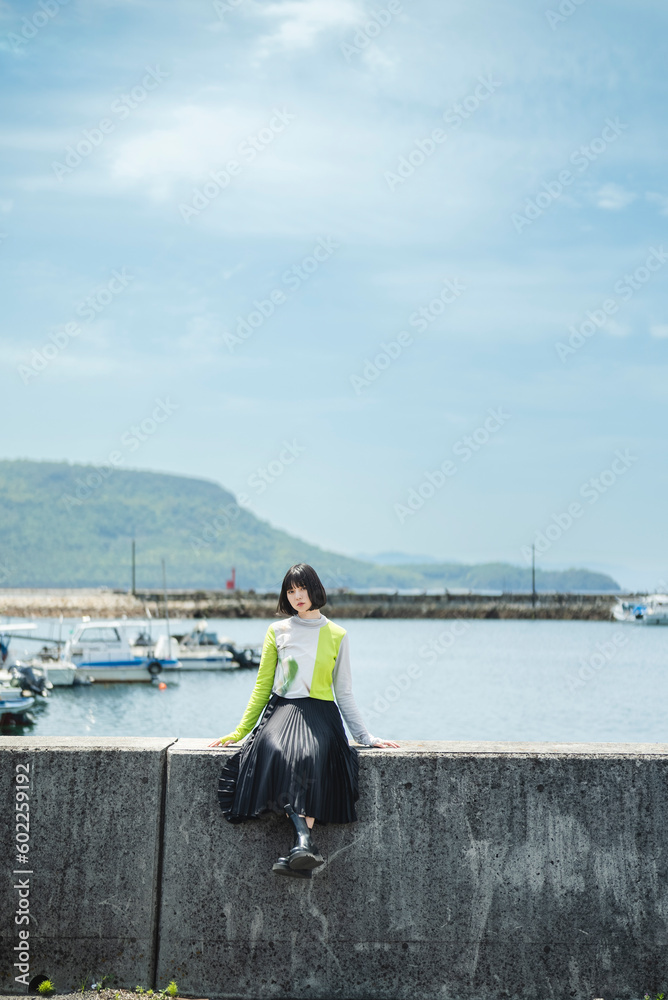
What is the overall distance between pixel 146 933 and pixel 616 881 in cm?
219

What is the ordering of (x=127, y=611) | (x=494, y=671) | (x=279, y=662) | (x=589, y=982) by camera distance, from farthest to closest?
(x=127, y=611) → (x=494, y=671) → (x=279, y=662) → (x=589, y=982)

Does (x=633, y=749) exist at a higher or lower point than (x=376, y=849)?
higher

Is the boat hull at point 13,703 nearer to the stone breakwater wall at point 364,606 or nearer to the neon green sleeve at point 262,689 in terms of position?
the neon green sleeve at point 262,689

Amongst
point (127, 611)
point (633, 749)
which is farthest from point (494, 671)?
point (127, 611)

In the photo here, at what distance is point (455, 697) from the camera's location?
50.5m

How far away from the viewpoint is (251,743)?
471cm

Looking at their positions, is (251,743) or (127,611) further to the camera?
(127,611)

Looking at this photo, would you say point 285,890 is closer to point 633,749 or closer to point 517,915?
point 517,915

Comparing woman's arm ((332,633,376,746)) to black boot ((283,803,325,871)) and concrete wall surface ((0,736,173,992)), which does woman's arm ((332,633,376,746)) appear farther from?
concrete wall surface ((0,736,173,992))

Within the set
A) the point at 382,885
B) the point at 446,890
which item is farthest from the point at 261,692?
the point at 446,890

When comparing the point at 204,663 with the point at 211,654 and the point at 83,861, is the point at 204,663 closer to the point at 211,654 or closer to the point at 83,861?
the point at 211,654

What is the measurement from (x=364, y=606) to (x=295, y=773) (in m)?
131

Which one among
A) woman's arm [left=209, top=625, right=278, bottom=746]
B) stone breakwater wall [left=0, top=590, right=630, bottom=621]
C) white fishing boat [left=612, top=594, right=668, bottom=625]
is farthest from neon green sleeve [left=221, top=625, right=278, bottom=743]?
white fishing boat [left=612, top=594, right=668, bottom=625]

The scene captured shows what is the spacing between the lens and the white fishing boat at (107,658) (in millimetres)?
47156
